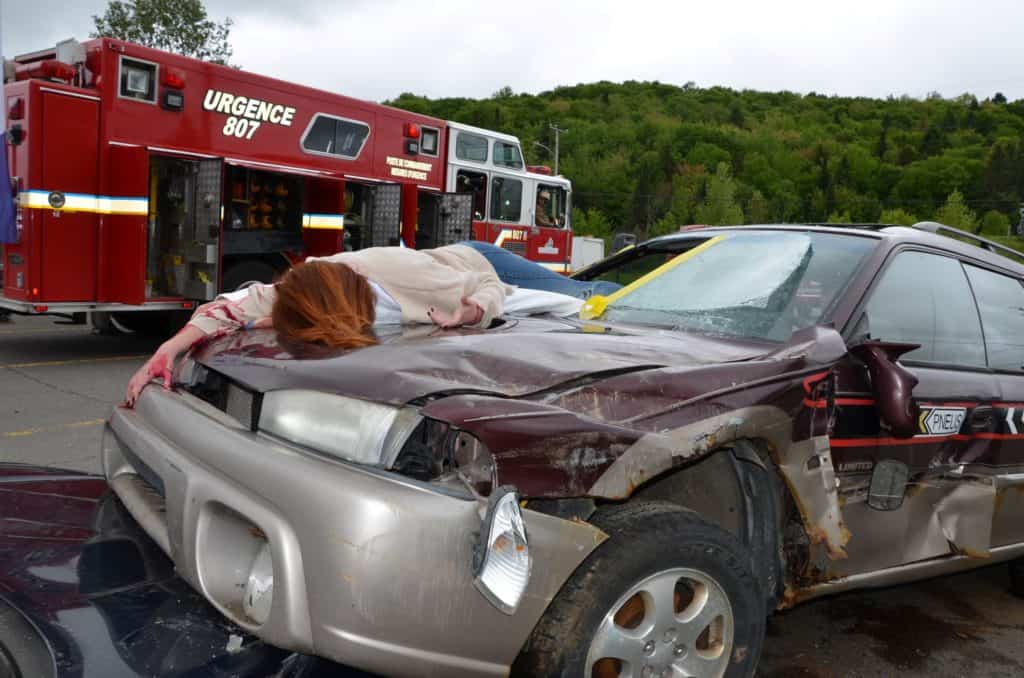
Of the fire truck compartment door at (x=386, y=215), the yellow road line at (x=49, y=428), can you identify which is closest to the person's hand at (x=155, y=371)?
the yellow road line at (x=49, y=428)

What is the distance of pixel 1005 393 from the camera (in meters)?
3.07

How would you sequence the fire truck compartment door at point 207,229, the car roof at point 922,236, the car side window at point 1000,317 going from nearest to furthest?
the car roof at point 922,236
the car side window at point 1000,317
the fire truck compartment door at point 207,229

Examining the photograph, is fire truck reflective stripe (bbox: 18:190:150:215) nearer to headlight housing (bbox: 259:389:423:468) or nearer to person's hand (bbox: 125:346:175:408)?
person's hand (bbox: 125:346:175:408)

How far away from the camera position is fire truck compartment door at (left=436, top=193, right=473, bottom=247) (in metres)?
11.9

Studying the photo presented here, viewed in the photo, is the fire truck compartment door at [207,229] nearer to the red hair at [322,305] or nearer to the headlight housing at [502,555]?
the red hair at [322,305]

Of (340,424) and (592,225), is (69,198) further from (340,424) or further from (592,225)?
(592,225)

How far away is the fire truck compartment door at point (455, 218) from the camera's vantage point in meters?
11.9

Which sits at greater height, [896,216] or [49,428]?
[896,216]

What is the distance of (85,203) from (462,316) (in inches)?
267

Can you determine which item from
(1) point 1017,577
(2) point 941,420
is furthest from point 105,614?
(1) point 1017,577

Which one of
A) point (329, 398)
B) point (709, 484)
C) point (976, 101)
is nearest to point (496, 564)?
point (329, 398)

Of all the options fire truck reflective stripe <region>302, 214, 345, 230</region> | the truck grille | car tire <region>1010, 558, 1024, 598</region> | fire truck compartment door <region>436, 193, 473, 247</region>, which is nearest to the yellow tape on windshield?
car tire <region>1010, 558, 1024, 598</region>

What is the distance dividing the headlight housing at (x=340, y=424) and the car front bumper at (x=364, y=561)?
0.06m

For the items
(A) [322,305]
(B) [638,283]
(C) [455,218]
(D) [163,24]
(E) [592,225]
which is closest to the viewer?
(A) [322,305]
